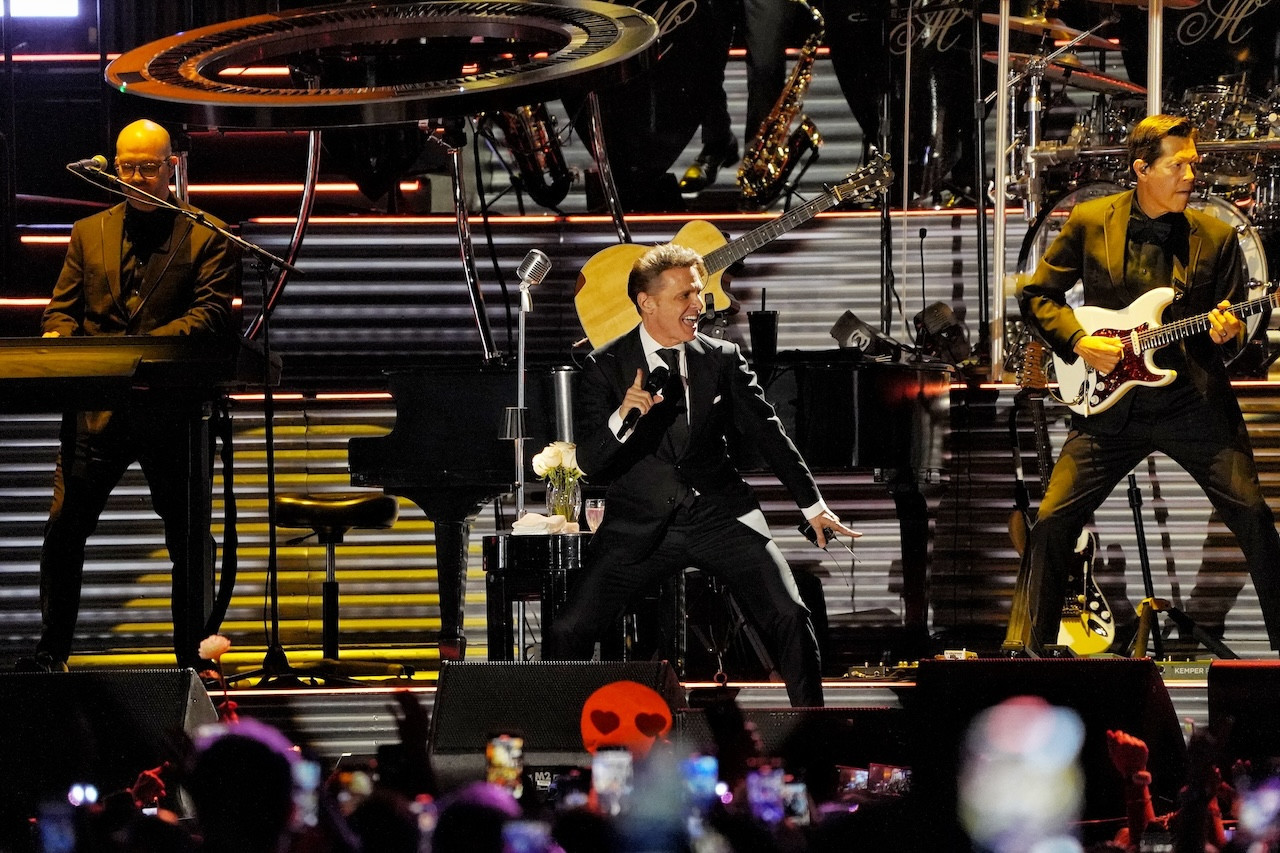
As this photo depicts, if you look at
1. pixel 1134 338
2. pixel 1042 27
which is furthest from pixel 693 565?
pixel 1042 27

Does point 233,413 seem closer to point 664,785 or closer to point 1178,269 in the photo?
point 1178,269

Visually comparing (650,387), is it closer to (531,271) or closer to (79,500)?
(531,271)

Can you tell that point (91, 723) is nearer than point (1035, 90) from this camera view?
Yes

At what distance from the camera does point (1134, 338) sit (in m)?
5.47

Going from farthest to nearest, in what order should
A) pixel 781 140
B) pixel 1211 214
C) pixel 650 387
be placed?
1. pixel 781 140
2. pixel 1211 214
3. pixel 650 387

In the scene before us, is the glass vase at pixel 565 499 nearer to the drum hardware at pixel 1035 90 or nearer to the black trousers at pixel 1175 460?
the black trousers at pixel 1175 460

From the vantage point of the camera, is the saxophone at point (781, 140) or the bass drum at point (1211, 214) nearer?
the bass drum at point (1211, 214)

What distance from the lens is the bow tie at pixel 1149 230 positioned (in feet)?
18.1

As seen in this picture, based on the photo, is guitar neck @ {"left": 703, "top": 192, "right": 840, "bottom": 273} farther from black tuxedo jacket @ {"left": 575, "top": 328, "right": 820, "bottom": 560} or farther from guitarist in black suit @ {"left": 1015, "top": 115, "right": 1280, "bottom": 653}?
black tuxedo jacket @ {"left": 575, "top": 328, "right": 820, "bottom": 560}

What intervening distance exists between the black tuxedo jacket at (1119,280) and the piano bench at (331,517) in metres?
3.02

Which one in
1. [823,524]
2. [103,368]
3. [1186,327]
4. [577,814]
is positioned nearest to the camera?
[577,814]

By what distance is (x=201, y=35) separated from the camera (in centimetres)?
405

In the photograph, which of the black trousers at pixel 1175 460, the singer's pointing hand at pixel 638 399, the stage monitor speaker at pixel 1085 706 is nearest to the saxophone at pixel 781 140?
the black trousers at pixel 1175 460

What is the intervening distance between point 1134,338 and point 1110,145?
233 cm
